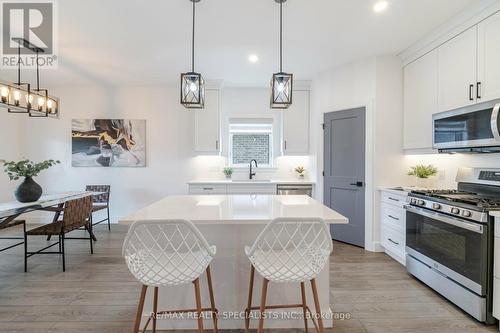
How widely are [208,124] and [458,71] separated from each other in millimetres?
3601

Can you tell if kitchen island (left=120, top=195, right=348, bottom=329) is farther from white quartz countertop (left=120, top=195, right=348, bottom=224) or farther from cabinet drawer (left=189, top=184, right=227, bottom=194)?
cabinet drawer (left=189, top=184, right=227, bottom=194)

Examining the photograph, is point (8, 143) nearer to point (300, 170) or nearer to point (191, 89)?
point (191, 89)

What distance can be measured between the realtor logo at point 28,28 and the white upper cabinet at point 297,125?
3.46 m

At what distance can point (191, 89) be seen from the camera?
2195 millimetres

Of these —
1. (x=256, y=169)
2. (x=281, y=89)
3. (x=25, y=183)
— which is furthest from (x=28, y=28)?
(x=256, y=169)

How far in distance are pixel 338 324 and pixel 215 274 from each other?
1.05 meters

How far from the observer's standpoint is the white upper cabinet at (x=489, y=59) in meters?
2.33

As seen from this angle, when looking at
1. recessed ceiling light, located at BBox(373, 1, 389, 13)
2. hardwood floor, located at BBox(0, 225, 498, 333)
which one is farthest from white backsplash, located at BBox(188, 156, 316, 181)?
recessed ceiling light, located at BBox(373, 1, 389, 13)

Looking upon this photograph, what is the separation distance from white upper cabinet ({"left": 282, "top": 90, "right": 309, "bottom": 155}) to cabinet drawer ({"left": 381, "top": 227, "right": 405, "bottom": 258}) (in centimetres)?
194

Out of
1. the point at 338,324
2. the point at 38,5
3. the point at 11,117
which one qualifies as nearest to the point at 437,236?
the point at 338,324

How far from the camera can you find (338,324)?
2.10m

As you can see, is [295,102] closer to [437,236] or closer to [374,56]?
[374,56]

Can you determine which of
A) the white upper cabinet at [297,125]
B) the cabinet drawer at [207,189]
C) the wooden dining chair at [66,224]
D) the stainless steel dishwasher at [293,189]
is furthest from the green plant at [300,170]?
the wooden dining chair at [66,224]

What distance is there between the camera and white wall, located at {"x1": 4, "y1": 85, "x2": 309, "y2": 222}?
203 inches
